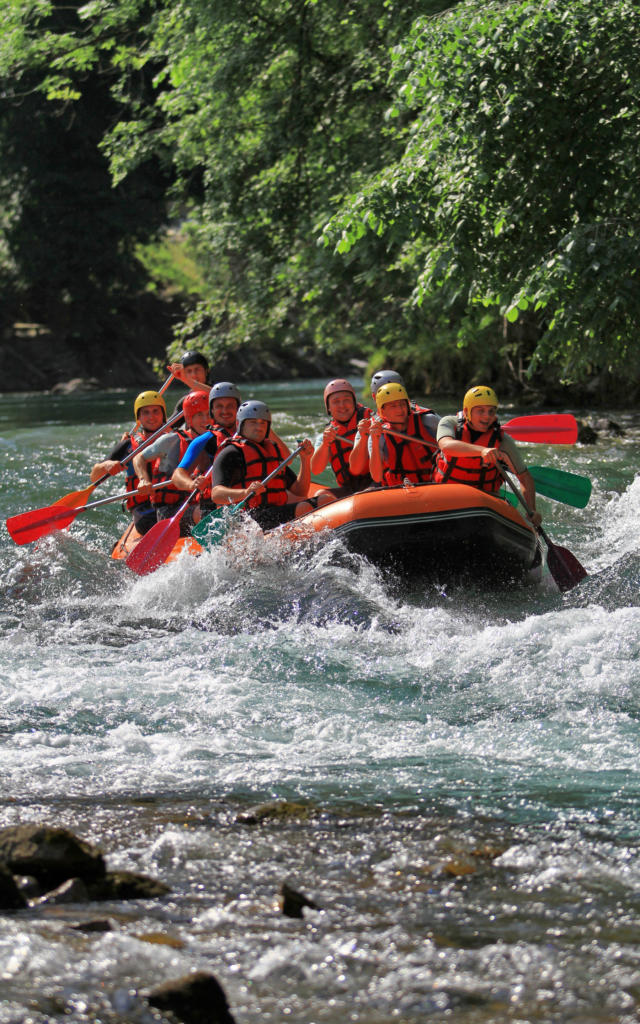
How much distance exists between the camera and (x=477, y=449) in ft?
22.8

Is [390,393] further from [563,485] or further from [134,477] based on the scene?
[134,477]

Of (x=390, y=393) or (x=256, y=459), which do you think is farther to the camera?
(x=256, y=459)

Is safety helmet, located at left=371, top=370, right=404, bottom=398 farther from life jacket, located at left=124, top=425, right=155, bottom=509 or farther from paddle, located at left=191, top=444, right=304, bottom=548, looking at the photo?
life jacket, located at left=124, top=425, right=155, bottom=509

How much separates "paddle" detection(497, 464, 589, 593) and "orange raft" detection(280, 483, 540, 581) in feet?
1.40

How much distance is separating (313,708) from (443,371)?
13737 millimetres

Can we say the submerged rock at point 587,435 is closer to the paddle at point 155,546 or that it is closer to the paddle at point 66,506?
the paddle at point 66,506

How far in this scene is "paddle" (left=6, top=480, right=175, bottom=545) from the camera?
833 cm

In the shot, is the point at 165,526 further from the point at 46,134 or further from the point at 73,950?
the point at 46,134

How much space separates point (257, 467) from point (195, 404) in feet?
4.32

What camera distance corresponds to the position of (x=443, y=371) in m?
18.1

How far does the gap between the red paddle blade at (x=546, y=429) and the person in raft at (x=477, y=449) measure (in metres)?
0.67

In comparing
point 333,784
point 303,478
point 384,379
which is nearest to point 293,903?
point 333,784

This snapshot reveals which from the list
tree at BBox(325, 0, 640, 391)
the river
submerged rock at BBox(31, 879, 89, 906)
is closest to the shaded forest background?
tree at BBox(325, 0, 640, 391)

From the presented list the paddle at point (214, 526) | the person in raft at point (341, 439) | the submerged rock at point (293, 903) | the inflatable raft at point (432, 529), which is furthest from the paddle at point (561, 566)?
the submerged rock at point (293, 903)
